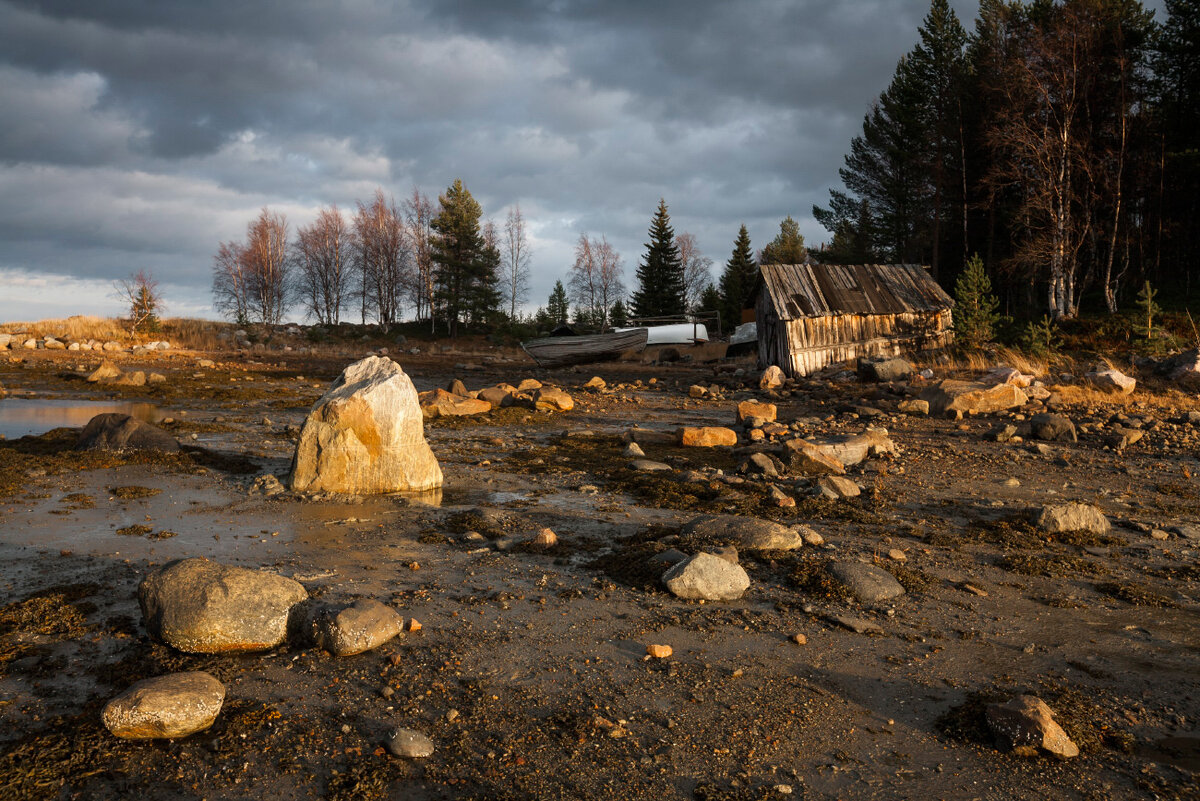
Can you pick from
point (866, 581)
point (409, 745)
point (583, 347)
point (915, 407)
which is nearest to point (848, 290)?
point (915, 407)

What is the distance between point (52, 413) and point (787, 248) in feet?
174

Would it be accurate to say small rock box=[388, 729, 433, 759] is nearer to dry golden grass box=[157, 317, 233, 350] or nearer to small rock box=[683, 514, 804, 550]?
small rock box=[683, 514, 804, 550]

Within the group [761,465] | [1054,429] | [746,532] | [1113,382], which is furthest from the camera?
[1113,382]

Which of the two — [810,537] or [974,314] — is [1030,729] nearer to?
[810,537]

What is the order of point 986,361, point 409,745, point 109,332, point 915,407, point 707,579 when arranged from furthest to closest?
point 109,332, point 986,361, point 915,407, point 707,579, point 409,745

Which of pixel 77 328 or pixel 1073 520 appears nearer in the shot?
pixel 1073 520

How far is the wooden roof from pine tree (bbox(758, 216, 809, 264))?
28.8 metres

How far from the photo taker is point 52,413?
1619cm

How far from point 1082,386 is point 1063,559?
1339 centimetres

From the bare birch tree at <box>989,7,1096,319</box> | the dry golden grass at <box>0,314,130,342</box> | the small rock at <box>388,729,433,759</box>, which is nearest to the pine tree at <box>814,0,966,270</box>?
the bare birch tree at <box>989,7,1096,319</box>

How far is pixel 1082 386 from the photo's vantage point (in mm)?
17484

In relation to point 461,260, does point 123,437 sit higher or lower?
lower

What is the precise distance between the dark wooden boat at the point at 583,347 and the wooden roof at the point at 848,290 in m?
11.2

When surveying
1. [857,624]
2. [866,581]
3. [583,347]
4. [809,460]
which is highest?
[583,347]
